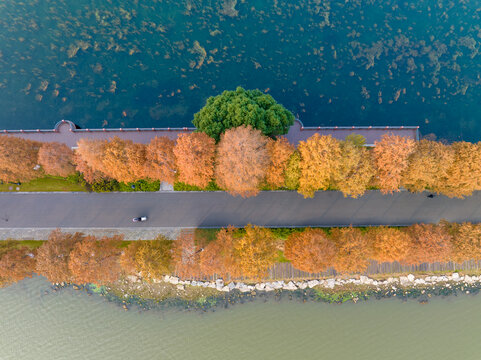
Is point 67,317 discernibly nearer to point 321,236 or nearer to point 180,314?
point 180,314

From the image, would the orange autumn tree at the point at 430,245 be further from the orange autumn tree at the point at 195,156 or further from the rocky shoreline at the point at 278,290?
the orange autumn tree at the point at 195,156

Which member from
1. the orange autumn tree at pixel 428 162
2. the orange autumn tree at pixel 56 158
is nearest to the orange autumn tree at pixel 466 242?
the orange autumn tree at pixel 428 162

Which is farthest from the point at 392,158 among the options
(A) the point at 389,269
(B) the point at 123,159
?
(B) the point at 123,159

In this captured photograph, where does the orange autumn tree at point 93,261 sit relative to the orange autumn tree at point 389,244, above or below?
below

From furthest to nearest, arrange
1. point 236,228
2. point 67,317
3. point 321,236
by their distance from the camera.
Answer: point 67,317 → point 236,228 → point 321,236

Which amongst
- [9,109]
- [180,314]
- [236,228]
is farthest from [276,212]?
[9,109]
